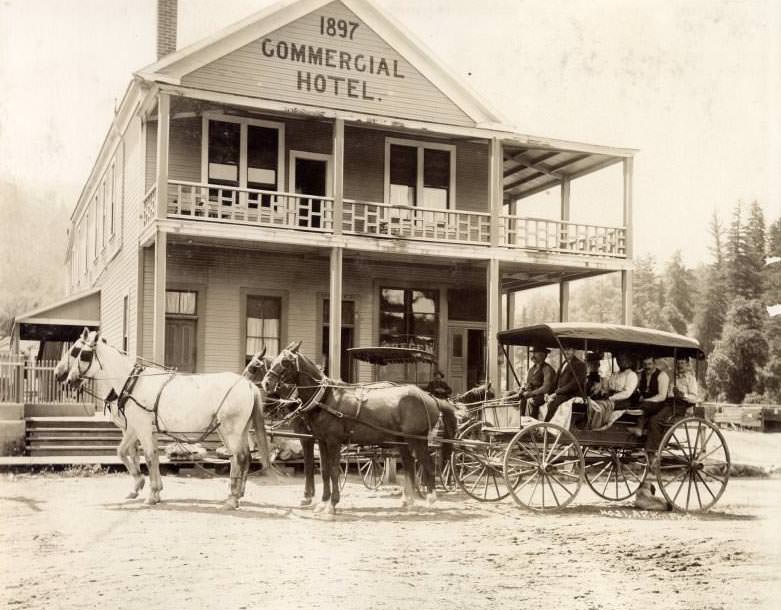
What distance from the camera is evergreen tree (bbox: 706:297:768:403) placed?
28.5 m

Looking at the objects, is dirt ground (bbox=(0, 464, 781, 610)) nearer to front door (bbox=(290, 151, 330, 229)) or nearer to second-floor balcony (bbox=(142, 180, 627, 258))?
second-floor balcony (bbox=(142, 180, 627, 258))

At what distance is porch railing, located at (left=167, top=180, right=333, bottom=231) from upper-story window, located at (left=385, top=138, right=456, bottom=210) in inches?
88.1

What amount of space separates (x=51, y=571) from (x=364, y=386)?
17.3 feet

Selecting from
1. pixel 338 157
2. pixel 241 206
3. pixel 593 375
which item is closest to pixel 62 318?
pixel 241 206

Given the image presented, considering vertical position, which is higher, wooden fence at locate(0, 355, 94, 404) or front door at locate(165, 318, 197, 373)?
front door at locate(165, 318, 197, 373)

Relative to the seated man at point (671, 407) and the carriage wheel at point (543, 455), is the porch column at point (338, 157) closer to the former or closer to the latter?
the carriage wheel at point (543, 455)

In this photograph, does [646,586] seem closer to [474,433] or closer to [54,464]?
[474,433]

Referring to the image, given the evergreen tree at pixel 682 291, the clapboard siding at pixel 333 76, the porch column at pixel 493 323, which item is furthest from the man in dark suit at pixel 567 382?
the evergreen tree at pixel 682 291

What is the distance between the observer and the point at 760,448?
25.4m

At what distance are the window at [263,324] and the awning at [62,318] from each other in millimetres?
5761

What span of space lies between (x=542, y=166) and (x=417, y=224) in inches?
174

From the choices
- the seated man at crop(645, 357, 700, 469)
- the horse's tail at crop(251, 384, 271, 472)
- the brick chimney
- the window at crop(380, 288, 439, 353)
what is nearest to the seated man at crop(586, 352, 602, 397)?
the seated man at crop(645, 357, 700, 469)

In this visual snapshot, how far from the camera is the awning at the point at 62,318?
70.7ft

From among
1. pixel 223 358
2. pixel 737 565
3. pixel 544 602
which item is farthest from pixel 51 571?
pixel 223 358
